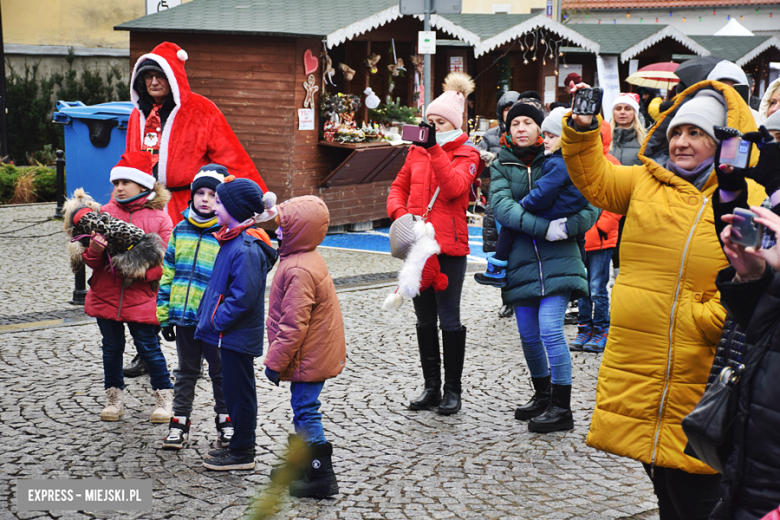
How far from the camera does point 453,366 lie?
5430 millimetres

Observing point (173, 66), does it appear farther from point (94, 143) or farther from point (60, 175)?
point (94, 143)

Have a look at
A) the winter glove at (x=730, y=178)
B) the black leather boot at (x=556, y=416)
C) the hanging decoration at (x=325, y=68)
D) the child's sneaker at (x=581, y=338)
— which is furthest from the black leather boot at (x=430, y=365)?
the hanging decoration at (x=325, y=68)

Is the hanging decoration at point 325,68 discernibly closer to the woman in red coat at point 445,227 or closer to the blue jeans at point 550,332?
the woman in red coat at point 445,227

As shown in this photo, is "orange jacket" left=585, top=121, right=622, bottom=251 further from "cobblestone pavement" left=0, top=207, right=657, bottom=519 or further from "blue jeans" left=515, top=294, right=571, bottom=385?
"blue jeans" left=515, top=294, right=571, bottom=385

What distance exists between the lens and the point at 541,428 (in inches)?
198

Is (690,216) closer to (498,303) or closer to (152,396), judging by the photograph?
(152,396)

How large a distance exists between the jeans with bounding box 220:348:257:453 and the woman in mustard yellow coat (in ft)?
6.10

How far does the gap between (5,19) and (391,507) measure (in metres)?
16.7

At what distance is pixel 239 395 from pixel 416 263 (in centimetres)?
138

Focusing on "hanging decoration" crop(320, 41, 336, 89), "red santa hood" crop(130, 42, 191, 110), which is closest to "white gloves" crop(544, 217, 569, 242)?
"red santa hood" crop(130, 42, 191, 110)

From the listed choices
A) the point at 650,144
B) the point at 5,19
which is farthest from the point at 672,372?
the point at 5,19

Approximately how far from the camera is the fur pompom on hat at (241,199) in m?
4.32

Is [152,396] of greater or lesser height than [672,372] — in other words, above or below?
below

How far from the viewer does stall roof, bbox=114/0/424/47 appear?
39.2ft
